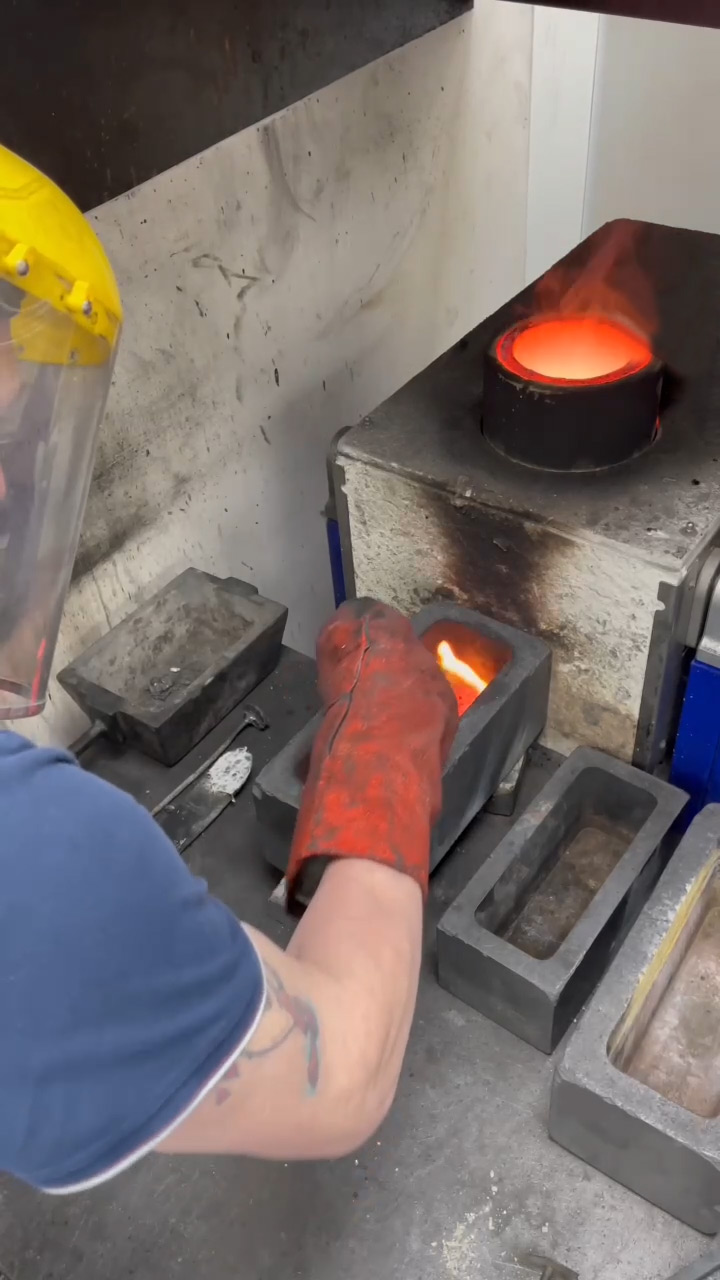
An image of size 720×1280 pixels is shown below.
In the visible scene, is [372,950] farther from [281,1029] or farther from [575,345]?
[575,345]

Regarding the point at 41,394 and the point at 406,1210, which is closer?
the point at 41,394

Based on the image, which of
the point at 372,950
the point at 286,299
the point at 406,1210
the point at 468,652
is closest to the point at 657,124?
the point at 286,299

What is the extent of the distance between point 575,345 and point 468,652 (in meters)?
0.46

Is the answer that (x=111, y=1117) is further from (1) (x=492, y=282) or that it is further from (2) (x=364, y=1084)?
(1) (x=492, y=282)

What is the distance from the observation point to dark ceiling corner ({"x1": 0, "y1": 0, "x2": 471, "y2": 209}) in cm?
109

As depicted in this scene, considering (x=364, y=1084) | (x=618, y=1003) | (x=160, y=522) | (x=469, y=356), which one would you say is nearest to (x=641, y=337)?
(x=469, y=356)

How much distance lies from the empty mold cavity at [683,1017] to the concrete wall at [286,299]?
0.89 meters

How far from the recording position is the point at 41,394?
2.73 ft

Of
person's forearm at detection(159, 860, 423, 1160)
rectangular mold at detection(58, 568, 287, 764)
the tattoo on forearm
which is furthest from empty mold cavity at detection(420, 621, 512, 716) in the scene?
the tattoo on forearm

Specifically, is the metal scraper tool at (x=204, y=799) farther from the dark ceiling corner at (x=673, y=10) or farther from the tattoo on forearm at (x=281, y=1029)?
the dark ceiling corner at (x=673, y=10)

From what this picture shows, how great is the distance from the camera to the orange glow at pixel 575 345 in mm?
1344

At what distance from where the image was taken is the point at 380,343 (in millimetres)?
2014

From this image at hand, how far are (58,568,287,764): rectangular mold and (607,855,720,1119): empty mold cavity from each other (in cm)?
67

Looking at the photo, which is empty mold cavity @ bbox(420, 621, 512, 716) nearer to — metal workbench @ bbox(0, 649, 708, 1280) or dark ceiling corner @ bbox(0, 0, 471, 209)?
metal workbench @ bbox(0, 649, 708, 1280)
